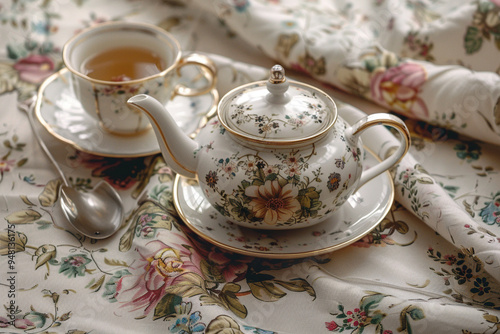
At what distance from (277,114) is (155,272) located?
25 cm

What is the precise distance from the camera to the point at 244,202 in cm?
67

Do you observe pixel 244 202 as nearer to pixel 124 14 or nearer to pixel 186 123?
pixel 186 123

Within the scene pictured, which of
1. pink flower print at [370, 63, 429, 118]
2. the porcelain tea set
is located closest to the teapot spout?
the porcelain tea set

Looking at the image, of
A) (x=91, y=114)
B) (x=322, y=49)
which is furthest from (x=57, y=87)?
(x=322, y=49)

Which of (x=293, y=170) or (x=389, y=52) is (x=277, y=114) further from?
(x=389, y=52)

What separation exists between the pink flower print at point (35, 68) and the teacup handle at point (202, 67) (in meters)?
0.31

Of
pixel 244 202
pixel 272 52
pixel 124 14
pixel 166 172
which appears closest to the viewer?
pixel 244 202

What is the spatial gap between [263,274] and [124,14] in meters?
0.81

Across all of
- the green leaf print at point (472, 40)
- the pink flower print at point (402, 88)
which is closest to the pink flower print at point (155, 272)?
the pink flower print at point (402, 88)

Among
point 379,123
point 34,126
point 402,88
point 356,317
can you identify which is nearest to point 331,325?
point 356,317

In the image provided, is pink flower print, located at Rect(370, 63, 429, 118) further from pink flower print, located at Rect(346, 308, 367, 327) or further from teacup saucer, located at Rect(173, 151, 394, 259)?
pink flower print, located at Rect(346, 308, 367, 327)

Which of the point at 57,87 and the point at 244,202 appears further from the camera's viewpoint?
the point at 57,87

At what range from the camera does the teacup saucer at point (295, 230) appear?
0.70 metres

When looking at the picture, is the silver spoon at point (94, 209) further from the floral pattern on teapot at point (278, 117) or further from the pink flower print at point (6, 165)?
the floral pattern on teapot at point (278, 117)
